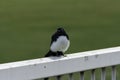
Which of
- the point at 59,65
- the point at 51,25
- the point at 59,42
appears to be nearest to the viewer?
the point at 59,65

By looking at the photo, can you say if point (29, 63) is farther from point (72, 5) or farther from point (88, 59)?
point (72, 5)

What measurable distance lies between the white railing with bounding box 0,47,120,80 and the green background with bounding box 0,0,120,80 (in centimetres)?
520

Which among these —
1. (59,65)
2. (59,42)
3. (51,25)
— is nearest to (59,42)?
(59,42)

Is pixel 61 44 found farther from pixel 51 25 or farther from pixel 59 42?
pixel 51 25

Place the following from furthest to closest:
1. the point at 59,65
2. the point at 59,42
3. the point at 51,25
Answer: the point at 51,25 → the point at 59,42 → the point at 59,65

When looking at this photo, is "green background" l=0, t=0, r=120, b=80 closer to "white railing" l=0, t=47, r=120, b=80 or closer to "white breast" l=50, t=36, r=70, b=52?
"white breast" l=50, t=36, r=70, b=52

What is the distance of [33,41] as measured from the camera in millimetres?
9797

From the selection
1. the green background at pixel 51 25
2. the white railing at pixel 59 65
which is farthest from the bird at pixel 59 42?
the green background at pixel 51 25

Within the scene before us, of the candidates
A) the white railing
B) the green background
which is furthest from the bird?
the green background

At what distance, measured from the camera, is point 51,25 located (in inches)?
452

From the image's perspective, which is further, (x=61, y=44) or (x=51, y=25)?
(x=51, y=25)

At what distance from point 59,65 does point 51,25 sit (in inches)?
360

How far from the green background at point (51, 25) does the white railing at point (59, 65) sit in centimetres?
520

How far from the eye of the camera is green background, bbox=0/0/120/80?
885 cm
